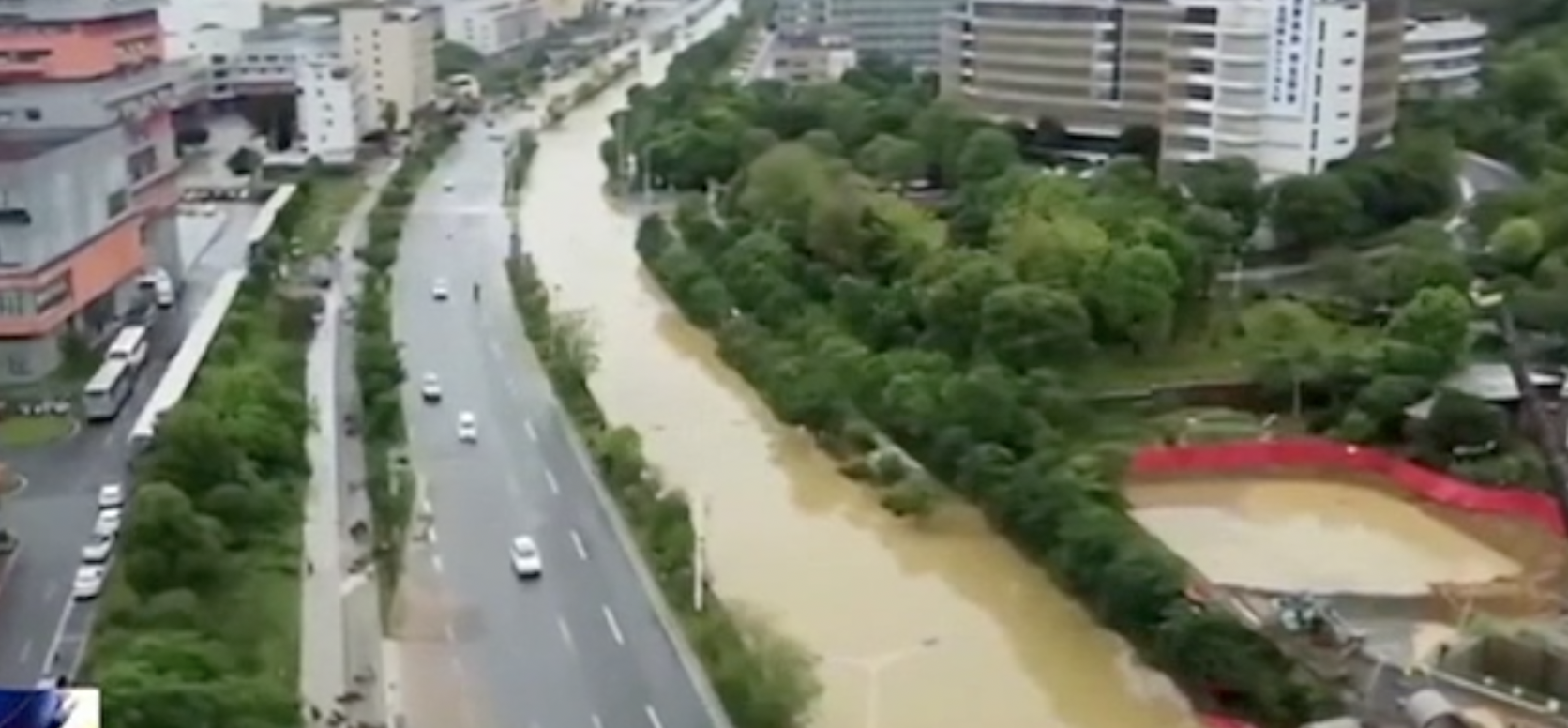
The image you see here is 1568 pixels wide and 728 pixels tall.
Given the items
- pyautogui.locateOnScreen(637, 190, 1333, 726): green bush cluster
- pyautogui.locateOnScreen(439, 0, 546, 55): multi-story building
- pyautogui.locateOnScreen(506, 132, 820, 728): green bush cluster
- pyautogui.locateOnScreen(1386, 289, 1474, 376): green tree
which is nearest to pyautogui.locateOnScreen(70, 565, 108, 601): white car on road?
Result: pyautogui.locateOnScreen(506, 132, 820, 728): green bush cluster

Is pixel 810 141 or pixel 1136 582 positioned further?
pixel 810 141

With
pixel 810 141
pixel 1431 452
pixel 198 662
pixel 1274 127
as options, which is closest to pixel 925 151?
pixel 810 141

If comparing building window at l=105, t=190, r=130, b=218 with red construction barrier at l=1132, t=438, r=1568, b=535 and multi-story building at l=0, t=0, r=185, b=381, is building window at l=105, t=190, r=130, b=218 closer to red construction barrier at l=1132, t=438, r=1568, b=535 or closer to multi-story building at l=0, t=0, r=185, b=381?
multi-story building at l=0, t=0, r=185, b=381

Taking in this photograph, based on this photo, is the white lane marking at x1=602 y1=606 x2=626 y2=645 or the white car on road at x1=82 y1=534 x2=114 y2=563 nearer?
the white lane marking at x1=602 y1=606 x2=626 y2=645

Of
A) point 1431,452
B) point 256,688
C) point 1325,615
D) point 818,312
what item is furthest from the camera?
point 818,312

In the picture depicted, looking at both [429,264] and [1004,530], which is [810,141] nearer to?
[429,264]
